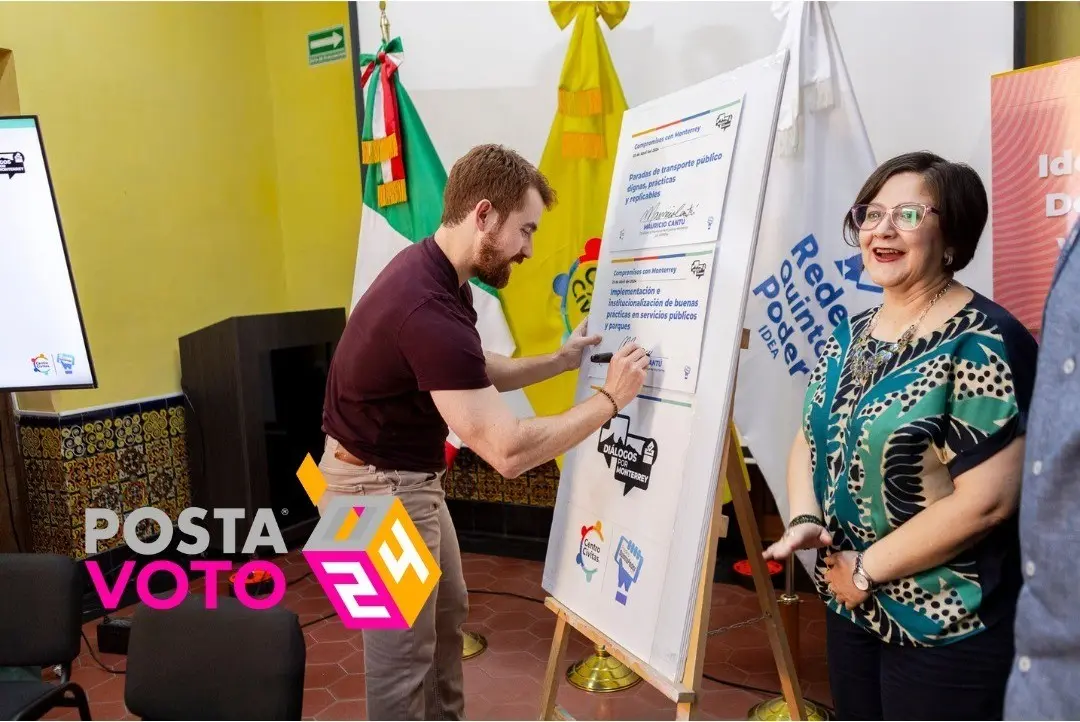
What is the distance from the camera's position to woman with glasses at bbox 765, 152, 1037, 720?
3.82ft

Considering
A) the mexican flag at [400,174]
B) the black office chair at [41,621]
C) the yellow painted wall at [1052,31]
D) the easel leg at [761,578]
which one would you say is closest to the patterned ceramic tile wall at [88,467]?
the mexican flag at [400,174]

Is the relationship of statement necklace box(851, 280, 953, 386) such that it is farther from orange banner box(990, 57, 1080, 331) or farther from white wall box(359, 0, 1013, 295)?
white wall box(359, 0, 1013, 295)

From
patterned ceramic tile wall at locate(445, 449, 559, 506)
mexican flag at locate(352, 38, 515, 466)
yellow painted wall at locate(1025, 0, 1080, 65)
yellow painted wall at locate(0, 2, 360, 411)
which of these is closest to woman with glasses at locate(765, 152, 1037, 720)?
yellow painted wall at locate(1025, 0, 1080, 65)

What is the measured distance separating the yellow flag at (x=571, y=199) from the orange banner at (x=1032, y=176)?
1.20m

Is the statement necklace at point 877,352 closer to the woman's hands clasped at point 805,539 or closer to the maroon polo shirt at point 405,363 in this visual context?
the woman's hands clasped at point 805,539

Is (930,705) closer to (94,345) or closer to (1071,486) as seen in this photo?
(1071,486)

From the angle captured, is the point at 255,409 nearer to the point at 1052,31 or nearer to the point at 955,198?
the point at 955,198

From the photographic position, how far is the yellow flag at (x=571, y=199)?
279 centimetres

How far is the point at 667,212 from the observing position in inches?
70.5

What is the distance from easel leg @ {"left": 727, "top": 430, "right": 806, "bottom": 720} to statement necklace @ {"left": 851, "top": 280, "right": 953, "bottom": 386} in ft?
1.54

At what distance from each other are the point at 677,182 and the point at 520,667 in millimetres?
1741

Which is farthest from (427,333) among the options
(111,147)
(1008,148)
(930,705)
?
(111,147)

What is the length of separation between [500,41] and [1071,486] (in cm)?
302

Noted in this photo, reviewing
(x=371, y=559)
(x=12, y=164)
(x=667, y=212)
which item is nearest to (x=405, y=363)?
(x=371, y=559)
